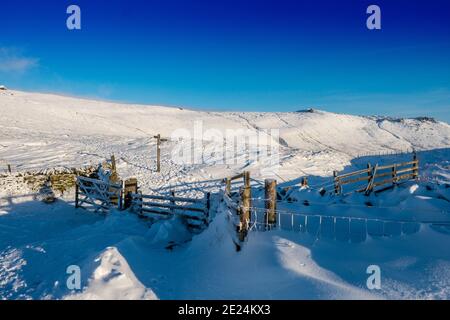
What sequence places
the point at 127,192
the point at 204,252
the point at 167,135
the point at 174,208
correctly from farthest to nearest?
the point at 167,135, the point at 127,192, the point at 174,208, the point at 204,252

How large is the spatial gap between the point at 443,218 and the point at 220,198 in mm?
6438

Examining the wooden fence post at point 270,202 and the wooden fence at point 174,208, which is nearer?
the wooden fence post at point 270,202

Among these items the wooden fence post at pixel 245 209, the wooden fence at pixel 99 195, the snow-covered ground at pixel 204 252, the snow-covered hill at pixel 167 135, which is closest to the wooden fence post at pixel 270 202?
the snow-covered ground at pixel 204 252

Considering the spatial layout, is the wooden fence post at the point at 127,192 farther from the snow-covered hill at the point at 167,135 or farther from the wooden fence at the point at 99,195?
the snow-covered hill at the point at 167,135

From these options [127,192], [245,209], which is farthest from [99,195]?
[245,209]

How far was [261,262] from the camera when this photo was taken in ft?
23.2

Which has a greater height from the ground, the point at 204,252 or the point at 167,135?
the point at 167,135

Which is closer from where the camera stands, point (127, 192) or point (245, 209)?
point (245, 209)

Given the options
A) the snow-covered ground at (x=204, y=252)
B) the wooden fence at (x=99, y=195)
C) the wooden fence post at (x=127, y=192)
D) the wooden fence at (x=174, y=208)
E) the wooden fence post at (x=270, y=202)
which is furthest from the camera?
the wooden fence at (x=99, y=195)

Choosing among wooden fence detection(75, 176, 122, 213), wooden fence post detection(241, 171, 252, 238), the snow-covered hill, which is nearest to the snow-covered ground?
wooden fence post detection(241, 171, 252, 238)

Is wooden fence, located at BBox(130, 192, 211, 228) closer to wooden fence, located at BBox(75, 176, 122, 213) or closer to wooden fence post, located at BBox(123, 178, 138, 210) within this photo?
wooden fence post, located at BBox(123, 178, 138, 210)

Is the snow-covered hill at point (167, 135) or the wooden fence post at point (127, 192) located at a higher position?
the snow-covered hill at point (167, 135)

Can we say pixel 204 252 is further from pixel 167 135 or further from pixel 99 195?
pixel 167 135
